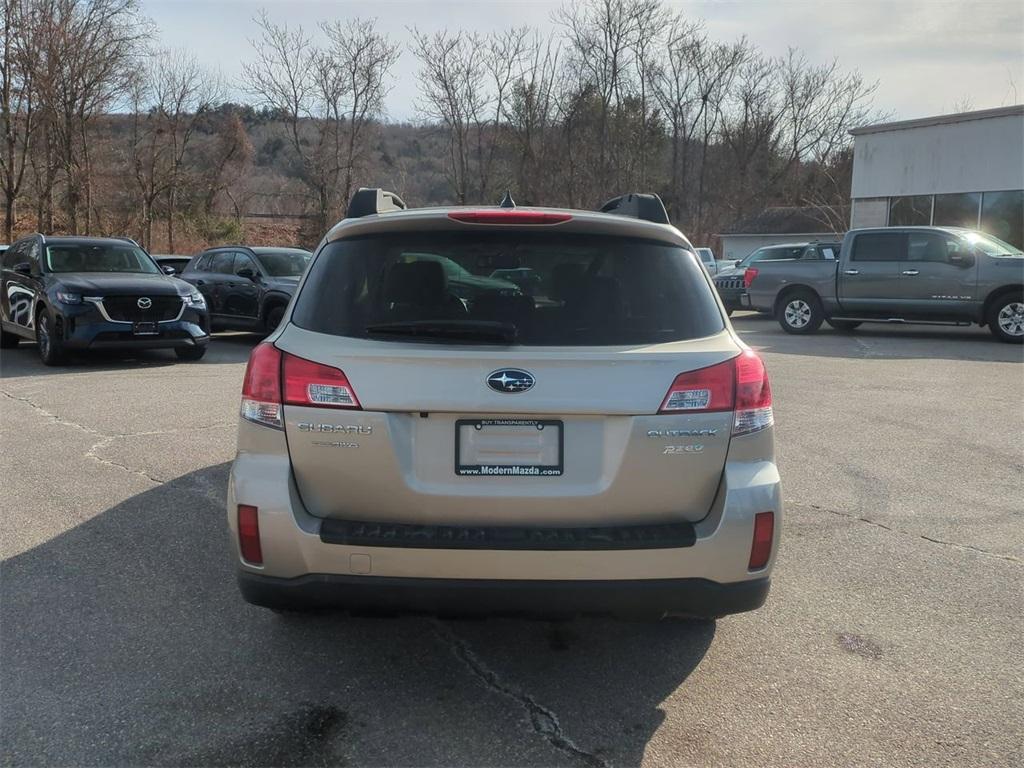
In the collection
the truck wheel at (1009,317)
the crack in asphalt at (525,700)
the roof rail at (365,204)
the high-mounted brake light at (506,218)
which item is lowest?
the crack in asphalt at (525,700)

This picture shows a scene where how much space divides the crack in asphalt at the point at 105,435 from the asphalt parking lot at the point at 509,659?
83 mm

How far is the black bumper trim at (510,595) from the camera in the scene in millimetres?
2848

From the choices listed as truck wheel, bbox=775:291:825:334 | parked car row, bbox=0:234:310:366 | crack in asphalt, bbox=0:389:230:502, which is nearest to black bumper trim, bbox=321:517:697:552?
crack in asphalt, bbox=0:389:230:502

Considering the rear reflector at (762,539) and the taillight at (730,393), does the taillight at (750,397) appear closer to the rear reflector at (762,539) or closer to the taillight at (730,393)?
the taillight at (730,393)

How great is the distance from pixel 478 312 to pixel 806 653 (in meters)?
1.93

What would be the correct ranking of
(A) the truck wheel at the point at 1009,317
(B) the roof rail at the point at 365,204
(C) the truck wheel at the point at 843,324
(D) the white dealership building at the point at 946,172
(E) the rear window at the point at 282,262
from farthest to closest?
(D) the white dealership building at the point at 946,172 < (C) the truck wheel at the point at 843,324 < (A) the truck wheel at the point at 1009,317 < (E) the rear window at the point at 282,262 < (B) the roof rail at the point at 365,204

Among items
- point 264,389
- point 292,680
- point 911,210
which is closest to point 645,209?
point 264,389

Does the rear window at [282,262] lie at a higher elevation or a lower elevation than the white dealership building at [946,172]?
lower

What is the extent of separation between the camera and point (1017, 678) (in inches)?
132

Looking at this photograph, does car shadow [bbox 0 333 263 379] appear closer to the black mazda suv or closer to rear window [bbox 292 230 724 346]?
the black mazda suv

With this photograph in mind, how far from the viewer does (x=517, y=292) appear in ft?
10.7

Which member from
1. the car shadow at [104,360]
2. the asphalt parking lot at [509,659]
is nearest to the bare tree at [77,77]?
the car shadow at [104,360]

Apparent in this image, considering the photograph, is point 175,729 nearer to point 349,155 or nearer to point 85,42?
point 85,42

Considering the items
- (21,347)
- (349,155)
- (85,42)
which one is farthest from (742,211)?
(21,347)
